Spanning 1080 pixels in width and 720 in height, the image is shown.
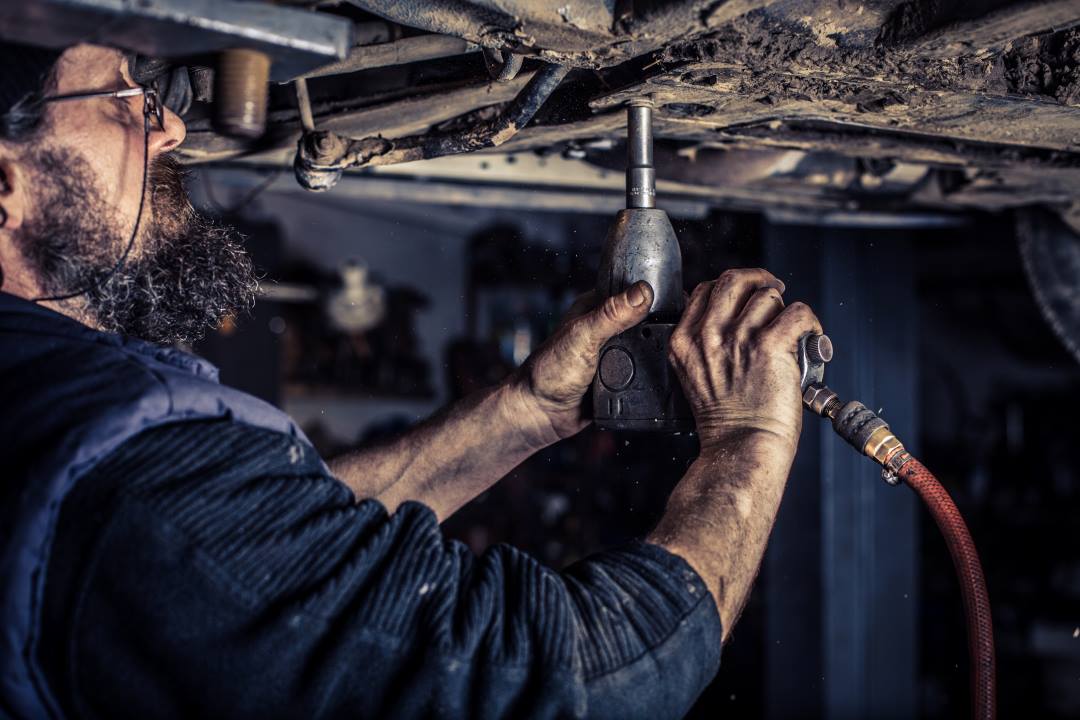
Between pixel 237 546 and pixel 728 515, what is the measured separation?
0.49m

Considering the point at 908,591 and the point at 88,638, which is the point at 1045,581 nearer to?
the point at 908,591

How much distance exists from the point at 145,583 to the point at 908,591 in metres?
2.63

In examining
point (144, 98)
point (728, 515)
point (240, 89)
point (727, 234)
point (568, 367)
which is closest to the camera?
point (240, 89)

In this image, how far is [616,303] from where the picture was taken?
114cm

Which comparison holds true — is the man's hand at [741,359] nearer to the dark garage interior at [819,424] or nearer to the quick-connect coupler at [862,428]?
the quick-connect coupler at [862,428]

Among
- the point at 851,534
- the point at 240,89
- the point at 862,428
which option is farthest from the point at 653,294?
the point at 851,534

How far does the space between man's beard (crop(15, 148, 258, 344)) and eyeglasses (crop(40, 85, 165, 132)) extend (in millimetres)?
57

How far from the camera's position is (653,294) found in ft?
3.77

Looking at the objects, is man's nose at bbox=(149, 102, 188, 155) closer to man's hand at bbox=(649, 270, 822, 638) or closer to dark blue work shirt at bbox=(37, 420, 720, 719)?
dark blue work shirt at bbox=(37, 420, 720, 719)

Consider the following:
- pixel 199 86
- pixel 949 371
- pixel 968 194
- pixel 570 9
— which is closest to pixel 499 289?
pixel 949 371

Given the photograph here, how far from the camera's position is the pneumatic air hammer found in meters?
1.14

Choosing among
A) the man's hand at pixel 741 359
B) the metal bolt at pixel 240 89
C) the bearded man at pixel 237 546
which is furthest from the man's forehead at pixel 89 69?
the man's hand at pixel 741 359

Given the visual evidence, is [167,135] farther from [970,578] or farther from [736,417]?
[970,578]

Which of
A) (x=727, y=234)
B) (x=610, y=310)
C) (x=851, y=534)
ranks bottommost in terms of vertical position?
(x=851, y=534)
